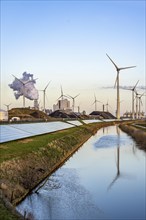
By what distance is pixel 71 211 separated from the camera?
67.4 feet

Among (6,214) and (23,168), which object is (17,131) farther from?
(6,214)

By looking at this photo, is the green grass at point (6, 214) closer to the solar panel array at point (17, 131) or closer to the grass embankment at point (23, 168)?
the grass embankment at point (23, 168)

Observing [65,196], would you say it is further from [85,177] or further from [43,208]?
[85,177]

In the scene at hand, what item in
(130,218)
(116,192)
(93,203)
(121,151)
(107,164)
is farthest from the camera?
(121,151)

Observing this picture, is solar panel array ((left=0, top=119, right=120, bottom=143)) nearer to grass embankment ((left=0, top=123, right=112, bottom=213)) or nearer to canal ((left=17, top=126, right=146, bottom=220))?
grass embankment ((left=0, top=123, right=112, bottom=213))

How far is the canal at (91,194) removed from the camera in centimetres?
2025

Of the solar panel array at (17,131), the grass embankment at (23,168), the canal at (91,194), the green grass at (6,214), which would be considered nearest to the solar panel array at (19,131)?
the solar panel array at (17,131)

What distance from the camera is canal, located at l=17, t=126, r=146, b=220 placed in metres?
20.2

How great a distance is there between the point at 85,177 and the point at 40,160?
466cm

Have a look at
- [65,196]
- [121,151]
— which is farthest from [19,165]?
[121,151]

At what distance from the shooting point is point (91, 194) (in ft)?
81.9

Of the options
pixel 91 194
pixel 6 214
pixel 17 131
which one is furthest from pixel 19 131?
pixel 6 214

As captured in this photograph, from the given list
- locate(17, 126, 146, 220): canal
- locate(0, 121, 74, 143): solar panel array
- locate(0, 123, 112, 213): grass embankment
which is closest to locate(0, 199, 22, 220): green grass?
locate(17, 126, 146, 220): canal

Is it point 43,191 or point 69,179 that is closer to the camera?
point 43,191
